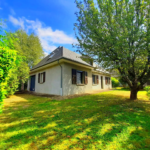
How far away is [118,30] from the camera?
4.18 metres

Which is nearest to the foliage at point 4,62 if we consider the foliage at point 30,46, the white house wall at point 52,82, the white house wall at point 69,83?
the white house wall at point 69,83

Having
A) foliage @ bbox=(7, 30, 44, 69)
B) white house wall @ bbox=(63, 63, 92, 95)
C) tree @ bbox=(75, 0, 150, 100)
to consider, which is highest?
foliage @ bbox=(7, 30, 44, 69)

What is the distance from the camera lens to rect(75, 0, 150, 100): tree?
3900 millimetres

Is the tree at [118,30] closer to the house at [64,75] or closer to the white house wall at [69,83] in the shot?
the house at [64,75]

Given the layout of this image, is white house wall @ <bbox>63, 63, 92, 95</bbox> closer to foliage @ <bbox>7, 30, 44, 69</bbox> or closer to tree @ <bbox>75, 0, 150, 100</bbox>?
tree @ <bbox>75, 0, 150, 100</bbox>

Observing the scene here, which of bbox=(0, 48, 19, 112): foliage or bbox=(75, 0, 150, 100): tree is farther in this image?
bbox=(75, 0, 150, 100): tree

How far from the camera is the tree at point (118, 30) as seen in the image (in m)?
3.90

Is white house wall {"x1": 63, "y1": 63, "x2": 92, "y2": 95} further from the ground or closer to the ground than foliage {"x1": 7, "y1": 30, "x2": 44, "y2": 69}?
closer to the ground

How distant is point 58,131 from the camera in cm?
229

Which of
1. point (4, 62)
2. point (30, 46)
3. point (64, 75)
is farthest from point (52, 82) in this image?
point (30, 46)

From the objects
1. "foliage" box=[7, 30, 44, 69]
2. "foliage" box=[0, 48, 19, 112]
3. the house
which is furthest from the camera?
"foliage" box=[7, 30, 44, 69]

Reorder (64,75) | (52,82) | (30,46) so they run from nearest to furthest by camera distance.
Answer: (64,75) → (52,82) → (30,46)

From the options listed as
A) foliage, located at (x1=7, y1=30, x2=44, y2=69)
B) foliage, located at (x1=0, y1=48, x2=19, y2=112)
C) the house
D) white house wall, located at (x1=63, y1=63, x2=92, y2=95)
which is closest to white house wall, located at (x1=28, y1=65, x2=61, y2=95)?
the house

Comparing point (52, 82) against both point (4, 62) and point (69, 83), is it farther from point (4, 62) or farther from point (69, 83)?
point (4, 62)
